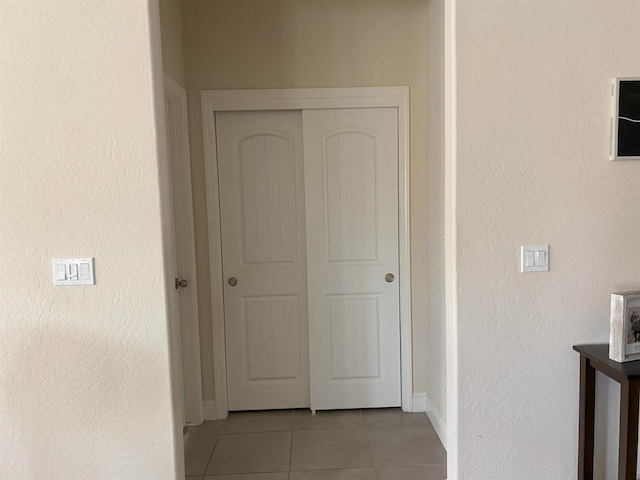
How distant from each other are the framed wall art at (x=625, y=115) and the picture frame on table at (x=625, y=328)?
541 mm

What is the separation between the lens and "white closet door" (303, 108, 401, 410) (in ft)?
8.55

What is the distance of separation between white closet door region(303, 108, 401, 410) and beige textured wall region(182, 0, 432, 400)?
225 mm

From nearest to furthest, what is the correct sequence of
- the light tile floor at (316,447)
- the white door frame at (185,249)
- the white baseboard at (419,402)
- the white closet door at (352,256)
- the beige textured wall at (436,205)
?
1. the light tile floor at (316,447)
2. the beige textured wall at (436,205)
3. the white door frame at (185,249)
4. the white closet door at (352,256)
5. the white baseboard at (419,402)

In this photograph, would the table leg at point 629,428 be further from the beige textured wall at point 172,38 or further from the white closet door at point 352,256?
A: the beige textured wall at point 172,38

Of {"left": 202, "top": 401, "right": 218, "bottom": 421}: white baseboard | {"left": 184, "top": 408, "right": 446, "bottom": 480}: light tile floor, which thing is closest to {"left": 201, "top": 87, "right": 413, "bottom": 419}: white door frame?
{"left": 202, "top": 401, "right": 218, "bottom": 421}: white baseboard

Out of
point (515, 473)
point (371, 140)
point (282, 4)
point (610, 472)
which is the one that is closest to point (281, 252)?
point (371, 140)

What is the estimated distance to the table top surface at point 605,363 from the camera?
145 cm

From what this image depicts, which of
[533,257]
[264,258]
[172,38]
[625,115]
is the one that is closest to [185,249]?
[264,258]

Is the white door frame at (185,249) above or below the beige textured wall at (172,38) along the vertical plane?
below

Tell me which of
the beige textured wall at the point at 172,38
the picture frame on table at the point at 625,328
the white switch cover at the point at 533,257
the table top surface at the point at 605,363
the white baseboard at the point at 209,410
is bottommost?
the white baseboard at the point at 209,410

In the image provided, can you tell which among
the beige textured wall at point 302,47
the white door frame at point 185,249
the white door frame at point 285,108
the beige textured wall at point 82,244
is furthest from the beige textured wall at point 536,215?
the white door frame at point 185,249

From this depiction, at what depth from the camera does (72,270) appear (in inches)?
60.6

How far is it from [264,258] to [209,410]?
1.03 m

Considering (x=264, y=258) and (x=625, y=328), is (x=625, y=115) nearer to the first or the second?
(x=625, y=328)
